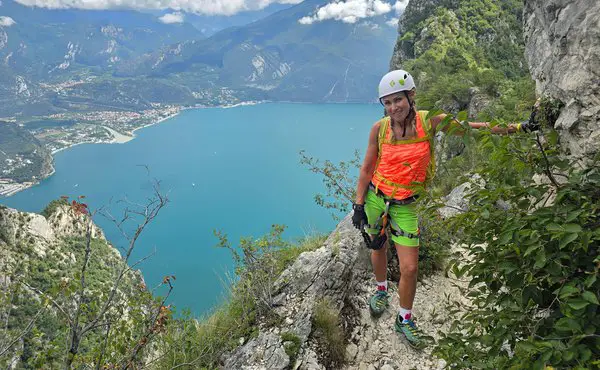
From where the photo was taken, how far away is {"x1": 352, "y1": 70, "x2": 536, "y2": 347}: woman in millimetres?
2705

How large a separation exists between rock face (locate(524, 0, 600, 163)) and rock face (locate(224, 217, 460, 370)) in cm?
156

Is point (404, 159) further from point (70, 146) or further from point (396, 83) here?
point (70, 146)

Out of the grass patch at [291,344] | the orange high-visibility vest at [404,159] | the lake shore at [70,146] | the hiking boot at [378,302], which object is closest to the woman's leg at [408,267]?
the orange high-visibility vest at [404,159]

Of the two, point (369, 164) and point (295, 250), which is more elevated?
point (369, 164)

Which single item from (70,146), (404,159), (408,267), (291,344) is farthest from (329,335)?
(70,146)

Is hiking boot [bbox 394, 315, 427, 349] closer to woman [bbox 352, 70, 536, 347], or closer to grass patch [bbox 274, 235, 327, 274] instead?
woman [bbox 352, 70, 536, 347]

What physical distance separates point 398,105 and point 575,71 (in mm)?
1051

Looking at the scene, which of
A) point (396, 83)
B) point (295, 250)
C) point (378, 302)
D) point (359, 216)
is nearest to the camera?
point (396, 83)

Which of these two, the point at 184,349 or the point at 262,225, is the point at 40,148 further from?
the point at 184,349

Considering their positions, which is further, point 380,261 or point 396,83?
point 380,261

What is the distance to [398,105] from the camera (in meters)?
2.70

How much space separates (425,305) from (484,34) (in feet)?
129

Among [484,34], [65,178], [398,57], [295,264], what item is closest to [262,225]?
[398,57]

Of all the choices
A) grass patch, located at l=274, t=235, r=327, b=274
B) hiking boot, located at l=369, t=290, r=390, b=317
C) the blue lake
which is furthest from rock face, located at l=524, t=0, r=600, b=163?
the blue lake
